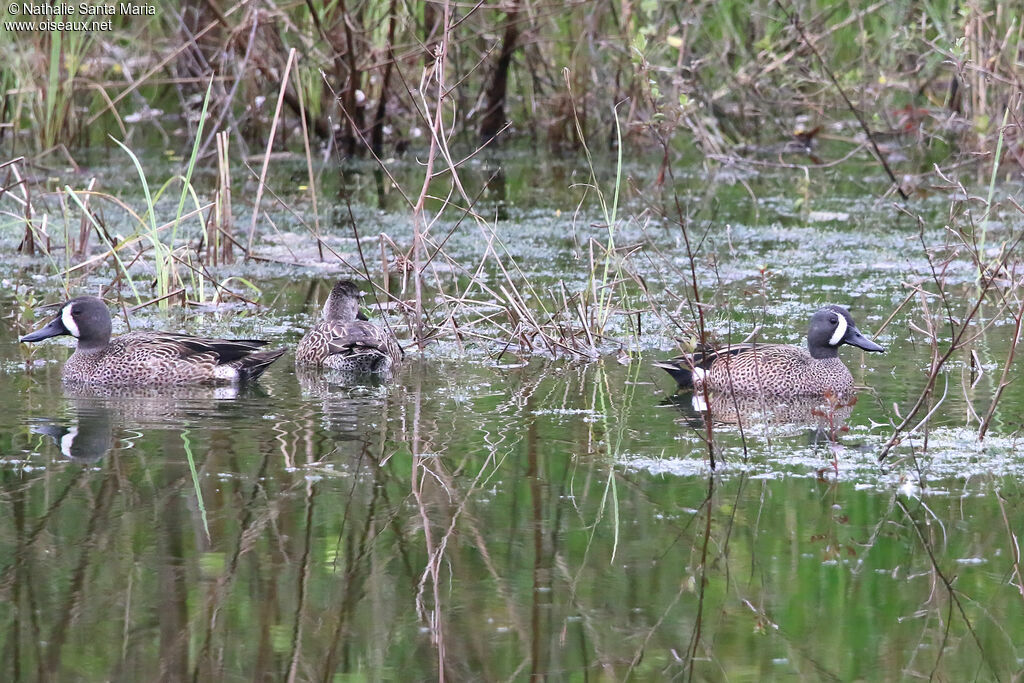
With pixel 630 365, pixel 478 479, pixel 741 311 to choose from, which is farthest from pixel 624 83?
pixel 478 479

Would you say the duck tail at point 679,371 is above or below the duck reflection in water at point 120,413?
above

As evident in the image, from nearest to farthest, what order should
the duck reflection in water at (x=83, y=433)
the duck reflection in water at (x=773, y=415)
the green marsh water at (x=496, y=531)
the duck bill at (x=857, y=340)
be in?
the green marsh water at (x=496, y=531) < the duck reflection in water at (x=83, y=433) < the duck reflection in water at (x=773, y=415) < the duck bill at (x=857, y=340)

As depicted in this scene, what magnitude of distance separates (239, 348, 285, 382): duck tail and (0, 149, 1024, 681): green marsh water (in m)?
0.12

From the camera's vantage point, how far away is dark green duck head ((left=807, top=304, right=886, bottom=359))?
7395mm

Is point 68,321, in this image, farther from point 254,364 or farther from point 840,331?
point 840,331

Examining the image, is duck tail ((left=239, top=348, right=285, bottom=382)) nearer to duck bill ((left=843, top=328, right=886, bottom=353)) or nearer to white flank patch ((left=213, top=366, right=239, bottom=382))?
white flank patch ((left=213, top=366, right=239, bottom=382))

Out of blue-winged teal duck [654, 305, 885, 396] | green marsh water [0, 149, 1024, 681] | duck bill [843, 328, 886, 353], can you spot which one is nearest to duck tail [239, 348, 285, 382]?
green marsh water [0, 149, 1024, 681]

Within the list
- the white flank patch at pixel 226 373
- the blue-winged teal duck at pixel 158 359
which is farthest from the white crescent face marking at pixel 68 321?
the white flank patch at pixel 226 373

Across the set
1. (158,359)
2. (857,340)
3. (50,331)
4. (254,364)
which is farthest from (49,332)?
(857,340)

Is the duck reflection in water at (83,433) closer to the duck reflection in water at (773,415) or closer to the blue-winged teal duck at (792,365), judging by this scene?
the duck reflection in water at (773,415)

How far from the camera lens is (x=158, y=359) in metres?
7.49

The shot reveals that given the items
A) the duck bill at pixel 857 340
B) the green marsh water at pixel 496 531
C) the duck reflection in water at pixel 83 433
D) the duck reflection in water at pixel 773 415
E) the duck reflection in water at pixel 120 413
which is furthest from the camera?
the duck bill at pixel 857 340

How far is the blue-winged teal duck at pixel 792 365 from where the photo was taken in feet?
23.9

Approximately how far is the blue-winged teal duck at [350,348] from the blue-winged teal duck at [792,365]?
1.29 m
